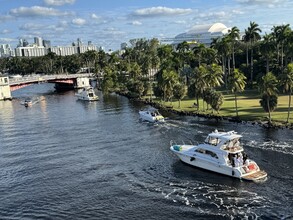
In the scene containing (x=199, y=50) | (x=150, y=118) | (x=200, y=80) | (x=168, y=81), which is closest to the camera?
(x=150, y=118)

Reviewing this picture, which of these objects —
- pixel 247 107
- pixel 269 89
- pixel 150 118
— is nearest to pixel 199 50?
pixel 247 107

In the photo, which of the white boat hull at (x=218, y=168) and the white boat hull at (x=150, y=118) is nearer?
the white boat hull at (x=218, y=168)

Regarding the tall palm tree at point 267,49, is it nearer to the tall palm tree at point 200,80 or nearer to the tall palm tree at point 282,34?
the tall palm tree at point 282,34

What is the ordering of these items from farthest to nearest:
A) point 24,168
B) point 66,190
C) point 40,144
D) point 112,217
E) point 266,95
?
point 266,95 → point 40,144 → point 24,168 → point 66,190 → point 112,217

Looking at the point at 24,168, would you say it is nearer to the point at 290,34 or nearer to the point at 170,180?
the point at 170,180

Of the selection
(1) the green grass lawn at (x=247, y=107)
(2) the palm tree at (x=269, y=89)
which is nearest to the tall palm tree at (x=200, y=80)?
(1) the green grass lawn at (x=247, y=107)

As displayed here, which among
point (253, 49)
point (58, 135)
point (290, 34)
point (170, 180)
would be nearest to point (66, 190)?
point (170, 180)

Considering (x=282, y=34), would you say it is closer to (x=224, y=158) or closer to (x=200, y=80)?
(x=200, y=80)
